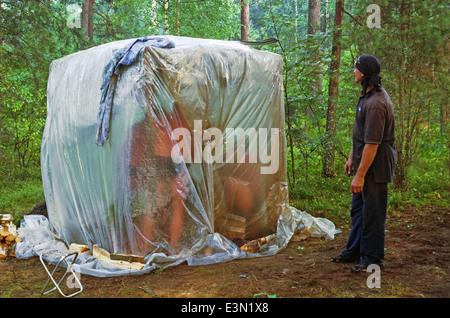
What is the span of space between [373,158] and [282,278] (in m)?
1.29

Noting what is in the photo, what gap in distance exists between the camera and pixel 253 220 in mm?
4789

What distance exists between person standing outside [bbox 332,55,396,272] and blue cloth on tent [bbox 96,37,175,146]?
2021mm

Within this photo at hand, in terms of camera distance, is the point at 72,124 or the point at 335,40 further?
the point at 335,40

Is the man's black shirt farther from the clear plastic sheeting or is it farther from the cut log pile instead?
the cut log pile

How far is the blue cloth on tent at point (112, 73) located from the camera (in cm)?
401

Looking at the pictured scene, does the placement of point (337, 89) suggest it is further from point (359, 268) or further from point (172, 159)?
point (359, 268)

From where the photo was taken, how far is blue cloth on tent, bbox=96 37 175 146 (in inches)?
158

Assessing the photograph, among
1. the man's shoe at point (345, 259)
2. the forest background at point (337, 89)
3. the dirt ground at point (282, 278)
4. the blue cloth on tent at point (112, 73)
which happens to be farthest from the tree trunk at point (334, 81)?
the blue cloth on tent at point (112, 73)

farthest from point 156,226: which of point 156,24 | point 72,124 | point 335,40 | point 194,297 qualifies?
point 156,24

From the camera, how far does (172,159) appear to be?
4008 millimetres

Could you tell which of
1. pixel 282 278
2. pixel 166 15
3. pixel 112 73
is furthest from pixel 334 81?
pixel 166 15
